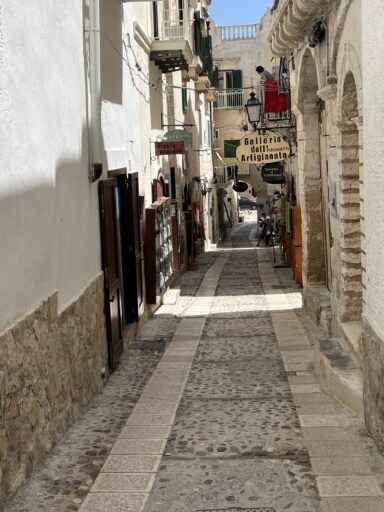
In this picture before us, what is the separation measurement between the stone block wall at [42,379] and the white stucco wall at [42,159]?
6.6 inches

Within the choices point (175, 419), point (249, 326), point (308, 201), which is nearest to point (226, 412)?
point (175, 419)

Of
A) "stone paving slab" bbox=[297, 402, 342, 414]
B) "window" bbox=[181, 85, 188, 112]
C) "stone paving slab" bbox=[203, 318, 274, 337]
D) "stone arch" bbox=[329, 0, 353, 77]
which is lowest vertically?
"stone paving slab" bbox=[203, 318, 274, 337]

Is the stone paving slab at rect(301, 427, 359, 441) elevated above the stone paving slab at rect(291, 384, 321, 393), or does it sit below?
above

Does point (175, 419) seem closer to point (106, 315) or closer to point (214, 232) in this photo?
point (106, 315)

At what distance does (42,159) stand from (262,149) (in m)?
9.83

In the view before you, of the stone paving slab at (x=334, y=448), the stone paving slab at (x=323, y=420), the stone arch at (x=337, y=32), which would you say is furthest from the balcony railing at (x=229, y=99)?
the stone paving slab at (x=334, y=448)

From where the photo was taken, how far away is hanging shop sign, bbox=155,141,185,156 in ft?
49.6

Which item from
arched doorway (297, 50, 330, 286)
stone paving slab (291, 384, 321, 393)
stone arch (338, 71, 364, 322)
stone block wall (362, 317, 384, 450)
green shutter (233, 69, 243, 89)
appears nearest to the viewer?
stone block wall (362, 317, 384, 450)

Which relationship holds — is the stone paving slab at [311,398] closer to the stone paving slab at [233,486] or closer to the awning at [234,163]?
the stone paving slab at [233,486]

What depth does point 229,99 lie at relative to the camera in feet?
135

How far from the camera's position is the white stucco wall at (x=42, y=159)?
524cm

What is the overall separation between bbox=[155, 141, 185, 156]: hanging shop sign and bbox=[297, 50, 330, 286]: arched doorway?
2631 mm

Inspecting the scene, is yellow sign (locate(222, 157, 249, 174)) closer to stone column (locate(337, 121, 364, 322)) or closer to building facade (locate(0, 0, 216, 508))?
building facade (locate(0, 0, 216, 508))

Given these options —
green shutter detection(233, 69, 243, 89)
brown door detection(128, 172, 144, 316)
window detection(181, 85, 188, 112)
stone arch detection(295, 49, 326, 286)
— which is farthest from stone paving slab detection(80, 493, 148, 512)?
green shutter detection(233, 69, 243, 89)
